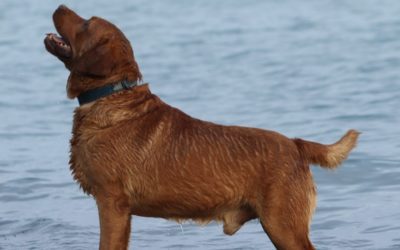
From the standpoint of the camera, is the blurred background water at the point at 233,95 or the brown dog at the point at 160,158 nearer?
the brown dog at the point at 160,158

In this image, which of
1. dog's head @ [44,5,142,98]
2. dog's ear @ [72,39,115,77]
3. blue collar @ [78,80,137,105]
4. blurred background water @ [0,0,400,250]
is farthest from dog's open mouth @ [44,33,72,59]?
blurred background water @ [0,0,400,250]

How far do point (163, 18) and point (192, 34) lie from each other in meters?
2.53

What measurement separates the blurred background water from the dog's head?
242 centimetres

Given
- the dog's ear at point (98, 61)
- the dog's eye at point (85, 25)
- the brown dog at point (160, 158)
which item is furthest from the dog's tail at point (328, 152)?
the dog's eye at point (85, 25)

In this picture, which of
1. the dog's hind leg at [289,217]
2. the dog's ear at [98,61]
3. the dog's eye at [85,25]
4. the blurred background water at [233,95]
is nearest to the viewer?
the dog's hind leg at [289,217]

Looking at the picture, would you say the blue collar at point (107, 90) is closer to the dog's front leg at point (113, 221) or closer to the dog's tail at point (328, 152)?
the dog's front leg at point (113, 221)

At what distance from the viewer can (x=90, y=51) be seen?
24.4 ft

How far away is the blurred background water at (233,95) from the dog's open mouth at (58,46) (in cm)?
249

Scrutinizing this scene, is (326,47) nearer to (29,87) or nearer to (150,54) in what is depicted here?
(150,54)

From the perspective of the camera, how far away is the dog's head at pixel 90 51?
7.44m

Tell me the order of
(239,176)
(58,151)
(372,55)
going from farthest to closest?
(372,55)
(58,151)
(239,176)

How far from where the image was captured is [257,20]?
2417cm

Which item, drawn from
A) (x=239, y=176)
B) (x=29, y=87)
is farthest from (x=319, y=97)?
(x=239, y=176)

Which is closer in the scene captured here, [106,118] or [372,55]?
[106,118]
